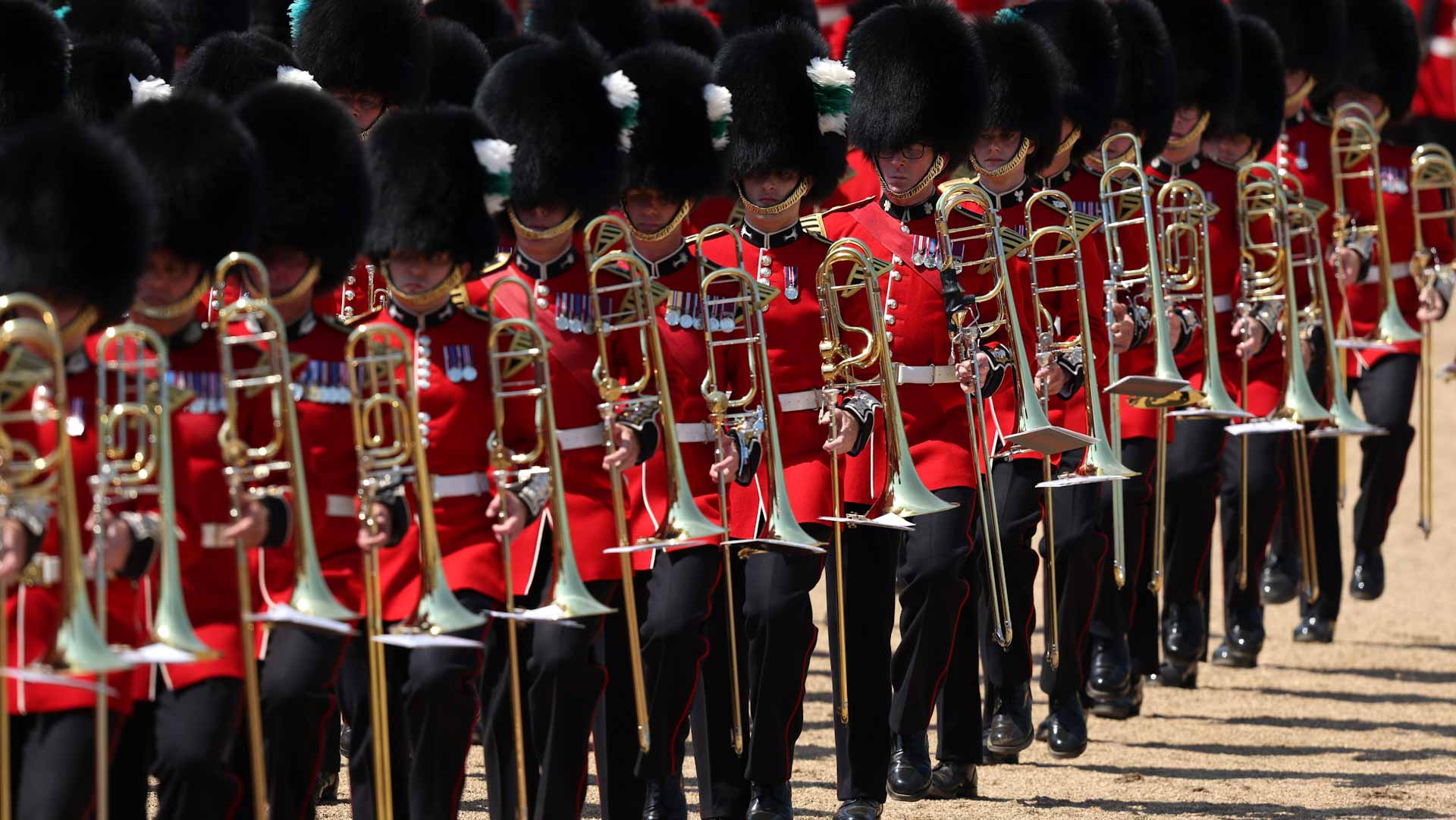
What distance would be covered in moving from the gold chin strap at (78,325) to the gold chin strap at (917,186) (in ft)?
8.68

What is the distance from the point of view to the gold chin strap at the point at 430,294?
5.52 m

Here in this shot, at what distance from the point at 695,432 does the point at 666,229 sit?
457 mm

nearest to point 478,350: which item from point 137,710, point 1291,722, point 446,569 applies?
point 446,569

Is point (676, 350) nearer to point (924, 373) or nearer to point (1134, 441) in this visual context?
point (924, 373)

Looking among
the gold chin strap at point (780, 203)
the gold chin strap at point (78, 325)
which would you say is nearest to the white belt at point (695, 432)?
the gold chin strap at point (780, 203)

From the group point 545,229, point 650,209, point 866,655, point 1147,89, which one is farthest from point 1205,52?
point 545,229

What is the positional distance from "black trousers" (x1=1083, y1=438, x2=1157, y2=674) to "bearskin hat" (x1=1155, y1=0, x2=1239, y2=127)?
1233 mm

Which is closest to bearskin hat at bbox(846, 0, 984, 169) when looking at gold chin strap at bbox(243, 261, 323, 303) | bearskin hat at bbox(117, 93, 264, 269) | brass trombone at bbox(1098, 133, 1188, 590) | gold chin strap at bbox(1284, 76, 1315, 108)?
brass trombone at bbox(1098, 133, 1188, 590)

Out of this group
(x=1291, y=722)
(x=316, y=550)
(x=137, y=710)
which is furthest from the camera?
(x=1291, y=722)

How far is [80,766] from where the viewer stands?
15.3 feet

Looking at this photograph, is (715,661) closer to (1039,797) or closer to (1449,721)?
(1039,797)

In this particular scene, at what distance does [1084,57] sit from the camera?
26.1 ft

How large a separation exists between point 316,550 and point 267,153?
0.77m

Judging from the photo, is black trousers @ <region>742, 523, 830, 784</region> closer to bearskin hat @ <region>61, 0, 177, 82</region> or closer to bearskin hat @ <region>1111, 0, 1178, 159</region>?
bearskin hat @ <region>61, 0, 177, 82</region>
